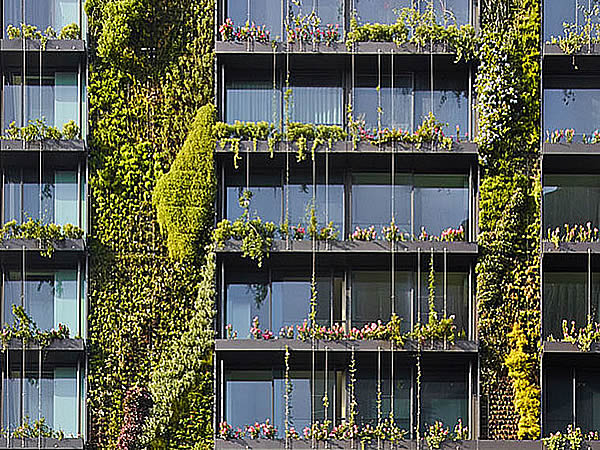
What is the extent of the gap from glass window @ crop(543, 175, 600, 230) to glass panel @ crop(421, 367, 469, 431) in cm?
259

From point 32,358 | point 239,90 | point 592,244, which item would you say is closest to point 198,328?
point 32,358

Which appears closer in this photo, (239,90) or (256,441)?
(256,441)

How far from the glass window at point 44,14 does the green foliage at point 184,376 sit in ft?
14.9

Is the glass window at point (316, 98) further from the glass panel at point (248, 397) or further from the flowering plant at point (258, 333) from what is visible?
the glass panel at point (248, 397)

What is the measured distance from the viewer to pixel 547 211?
1622cm

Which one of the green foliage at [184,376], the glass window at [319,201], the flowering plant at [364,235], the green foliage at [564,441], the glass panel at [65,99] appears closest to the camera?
the green foliage at [564,441]

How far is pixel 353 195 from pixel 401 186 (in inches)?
28.6

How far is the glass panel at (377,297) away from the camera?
1598 cm

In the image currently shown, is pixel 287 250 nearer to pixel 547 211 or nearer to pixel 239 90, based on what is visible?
pixel 239 90

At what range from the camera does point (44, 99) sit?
16.4 metres

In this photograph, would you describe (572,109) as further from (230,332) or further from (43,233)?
(43,233)

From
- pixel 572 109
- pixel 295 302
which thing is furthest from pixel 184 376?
pixel 572 109

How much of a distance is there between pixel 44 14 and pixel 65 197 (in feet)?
9.14

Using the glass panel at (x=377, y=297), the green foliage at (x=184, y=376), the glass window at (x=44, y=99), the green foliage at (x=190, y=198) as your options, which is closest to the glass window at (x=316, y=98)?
the green foliage at (x=190, y=198)
